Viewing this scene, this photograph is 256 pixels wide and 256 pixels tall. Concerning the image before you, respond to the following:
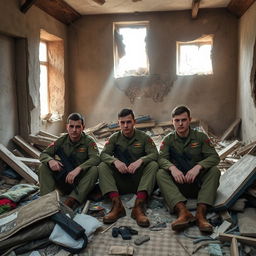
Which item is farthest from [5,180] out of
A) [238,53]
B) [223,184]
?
[238,53]

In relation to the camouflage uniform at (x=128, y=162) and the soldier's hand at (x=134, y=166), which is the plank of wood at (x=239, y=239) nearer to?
the camouflage uniform at (x=128, y=162)

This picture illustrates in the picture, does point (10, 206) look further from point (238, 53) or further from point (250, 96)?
point (238, 53)

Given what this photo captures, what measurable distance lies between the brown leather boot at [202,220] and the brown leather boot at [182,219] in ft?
0.19

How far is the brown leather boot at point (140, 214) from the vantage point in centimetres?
270

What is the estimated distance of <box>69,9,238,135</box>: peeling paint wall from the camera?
24.2 ft

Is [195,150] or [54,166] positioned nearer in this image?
[54,166]

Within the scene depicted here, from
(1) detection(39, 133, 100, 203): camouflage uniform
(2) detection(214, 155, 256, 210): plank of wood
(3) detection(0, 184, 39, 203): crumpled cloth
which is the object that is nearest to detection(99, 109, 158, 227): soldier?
(1) detection(39, 133, 100, 203): camouflage uniform

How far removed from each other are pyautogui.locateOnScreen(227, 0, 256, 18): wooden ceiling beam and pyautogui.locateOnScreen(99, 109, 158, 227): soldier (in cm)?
432

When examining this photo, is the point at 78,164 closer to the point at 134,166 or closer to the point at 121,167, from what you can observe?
the point at 121,167

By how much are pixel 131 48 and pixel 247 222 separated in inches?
237

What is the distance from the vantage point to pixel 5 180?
413 cm

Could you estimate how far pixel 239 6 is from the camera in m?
6.52

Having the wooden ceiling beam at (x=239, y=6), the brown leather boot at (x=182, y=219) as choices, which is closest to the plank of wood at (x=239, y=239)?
the brown leather boot at (x=182, y=219)

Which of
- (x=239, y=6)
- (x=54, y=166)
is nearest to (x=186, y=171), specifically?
(x=54, y=166)
